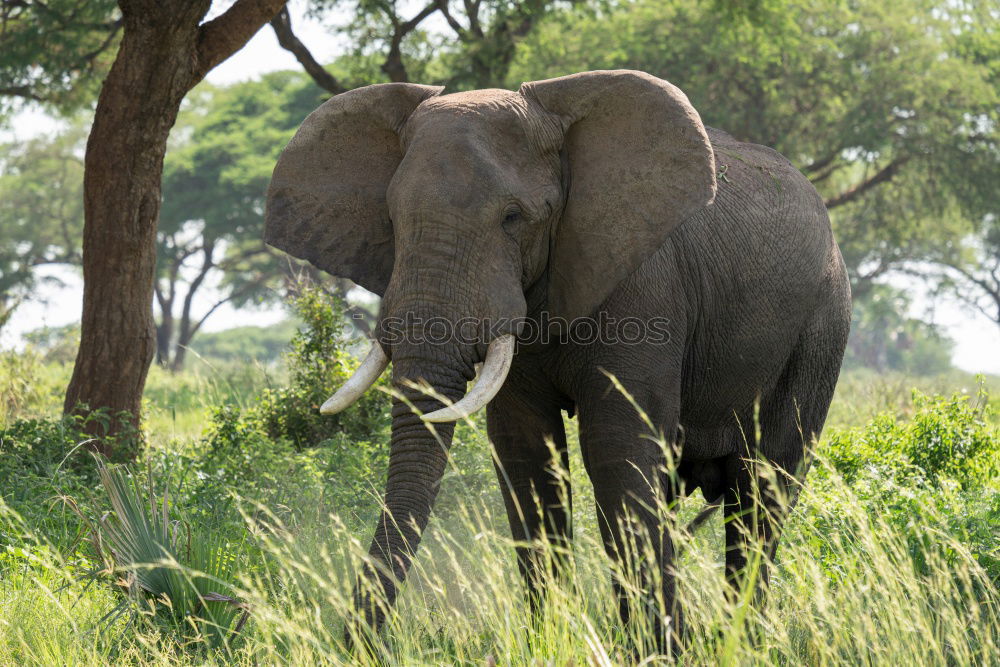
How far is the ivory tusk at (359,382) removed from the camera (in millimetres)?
4219

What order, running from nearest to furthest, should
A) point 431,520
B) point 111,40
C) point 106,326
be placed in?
1. point 431,520
2. point 106,326
3. point 111,40

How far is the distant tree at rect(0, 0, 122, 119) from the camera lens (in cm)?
1277

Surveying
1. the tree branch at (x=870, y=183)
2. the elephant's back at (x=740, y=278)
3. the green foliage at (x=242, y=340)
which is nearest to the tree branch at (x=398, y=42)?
the tree branch at (x=870, y=183)

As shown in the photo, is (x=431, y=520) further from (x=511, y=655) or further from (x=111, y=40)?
(x=111, y=40)

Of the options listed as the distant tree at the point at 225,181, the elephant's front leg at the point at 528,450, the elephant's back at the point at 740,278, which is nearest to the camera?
the elephant's back at the point at 740,278

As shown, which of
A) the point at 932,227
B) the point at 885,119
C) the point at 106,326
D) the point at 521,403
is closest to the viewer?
the point at 521,403

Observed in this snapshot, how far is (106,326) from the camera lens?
A: 27.3ft

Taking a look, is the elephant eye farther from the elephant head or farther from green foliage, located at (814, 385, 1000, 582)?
green foliage, located at (814, 385, 1000, 582)

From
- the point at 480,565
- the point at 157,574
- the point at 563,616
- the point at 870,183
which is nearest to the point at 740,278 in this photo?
the point at 480,565

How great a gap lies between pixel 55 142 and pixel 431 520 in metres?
32.3

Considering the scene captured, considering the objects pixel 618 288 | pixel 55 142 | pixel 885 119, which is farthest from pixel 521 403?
pixel 55 142

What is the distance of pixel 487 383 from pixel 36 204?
112 feet

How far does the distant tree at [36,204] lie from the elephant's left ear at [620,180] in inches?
1290

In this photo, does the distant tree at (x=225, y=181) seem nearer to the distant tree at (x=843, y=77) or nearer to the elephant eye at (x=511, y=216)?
the distant tree at (x=843, y=77)
